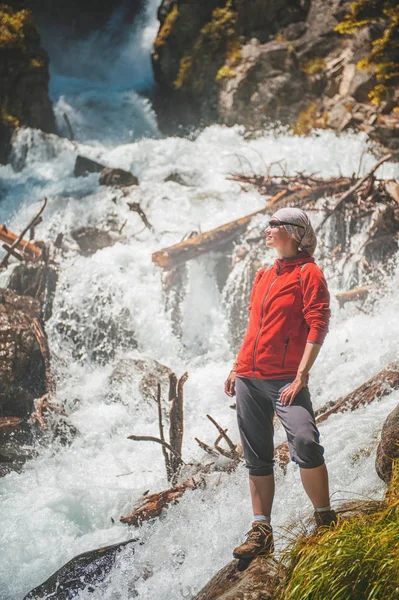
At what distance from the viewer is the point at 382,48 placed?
13.0 m

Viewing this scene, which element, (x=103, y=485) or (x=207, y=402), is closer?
(x=103, y=485)

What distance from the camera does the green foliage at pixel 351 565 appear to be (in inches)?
83.3

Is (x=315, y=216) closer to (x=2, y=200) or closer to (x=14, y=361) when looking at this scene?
(x=14, y=361)

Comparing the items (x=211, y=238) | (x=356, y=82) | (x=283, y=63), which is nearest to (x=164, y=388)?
(x=211, y=238)

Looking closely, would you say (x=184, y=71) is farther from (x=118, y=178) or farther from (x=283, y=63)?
(x=118, y=178)

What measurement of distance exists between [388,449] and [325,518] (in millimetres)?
839

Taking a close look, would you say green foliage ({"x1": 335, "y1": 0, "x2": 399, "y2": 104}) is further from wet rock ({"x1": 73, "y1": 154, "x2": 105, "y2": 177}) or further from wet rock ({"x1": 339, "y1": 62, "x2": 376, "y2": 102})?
wet rock ({"x1": 73, "y1": 154, "x2": 105, "y2": 177})

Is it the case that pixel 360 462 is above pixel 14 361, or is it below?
above

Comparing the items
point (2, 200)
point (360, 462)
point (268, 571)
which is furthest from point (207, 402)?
point (2, 200)

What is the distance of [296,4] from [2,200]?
13488mm

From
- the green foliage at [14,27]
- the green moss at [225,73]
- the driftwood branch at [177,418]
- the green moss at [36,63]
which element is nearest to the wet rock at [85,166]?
the green moss at [36,63]

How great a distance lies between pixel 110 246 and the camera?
37.2ft

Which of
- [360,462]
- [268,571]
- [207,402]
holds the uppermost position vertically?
[268,571]

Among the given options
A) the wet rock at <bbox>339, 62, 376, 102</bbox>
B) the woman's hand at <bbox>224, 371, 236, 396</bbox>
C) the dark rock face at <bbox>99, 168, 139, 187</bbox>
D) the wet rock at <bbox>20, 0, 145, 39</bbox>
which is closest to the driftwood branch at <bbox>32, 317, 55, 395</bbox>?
the woman's hand at <bbox>224, 371, 236, 396</bbox>
